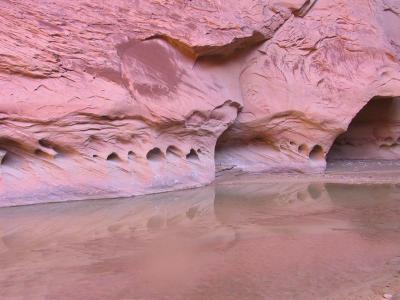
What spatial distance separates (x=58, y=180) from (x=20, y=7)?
93.5 inches

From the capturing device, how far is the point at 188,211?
5.40 metres

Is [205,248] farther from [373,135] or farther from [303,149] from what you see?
[373,135]

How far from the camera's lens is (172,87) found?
7480mm

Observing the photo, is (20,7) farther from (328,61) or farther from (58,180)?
(328,61)

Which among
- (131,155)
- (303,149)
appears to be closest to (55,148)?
(131,155)

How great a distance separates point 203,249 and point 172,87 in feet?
13.9

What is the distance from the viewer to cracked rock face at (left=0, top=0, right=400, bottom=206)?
6039mm

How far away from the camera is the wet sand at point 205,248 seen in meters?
2.81

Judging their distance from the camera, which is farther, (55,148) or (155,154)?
(155,154)

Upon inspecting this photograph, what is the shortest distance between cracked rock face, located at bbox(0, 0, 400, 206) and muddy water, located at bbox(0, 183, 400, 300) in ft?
2.64

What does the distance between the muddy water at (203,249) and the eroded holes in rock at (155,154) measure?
115 centimetres

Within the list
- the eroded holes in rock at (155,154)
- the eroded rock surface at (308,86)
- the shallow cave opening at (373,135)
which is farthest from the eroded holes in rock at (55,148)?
the shallow cave opening at (373,135)

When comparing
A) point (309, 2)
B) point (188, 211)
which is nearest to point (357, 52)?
point (309, 2)

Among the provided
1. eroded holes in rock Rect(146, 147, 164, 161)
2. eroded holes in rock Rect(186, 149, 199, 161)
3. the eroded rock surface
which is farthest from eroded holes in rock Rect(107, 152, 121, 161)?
the eroded rock surface
